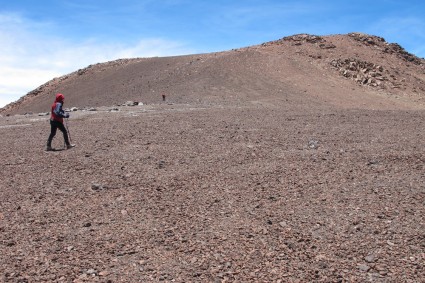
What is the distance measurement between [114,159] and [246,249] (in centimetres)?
577

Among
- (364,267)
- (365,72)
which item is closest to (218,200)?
(364,267)

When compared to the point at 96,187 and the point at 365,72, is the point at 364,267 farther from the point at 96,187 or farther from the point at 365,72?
the point at 365,72

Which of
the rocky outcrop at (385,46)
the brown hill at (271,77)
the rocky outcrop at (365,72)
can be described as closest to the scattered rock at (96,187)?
the brown hill at (271,77)

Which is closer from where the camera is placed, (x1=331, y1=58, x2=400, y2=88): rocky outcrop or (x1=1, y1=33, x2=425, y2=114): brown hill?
(x1=1, y1=33, x2=425, y2=114): brown hill

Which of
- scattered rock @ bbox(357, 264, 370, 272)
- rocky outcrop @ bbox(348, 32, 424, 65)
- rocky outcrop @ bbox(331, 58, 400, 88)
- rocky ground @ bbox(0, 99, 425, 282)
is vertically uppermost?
rocky outcrop @ bbox(348, 32, 424, 65)

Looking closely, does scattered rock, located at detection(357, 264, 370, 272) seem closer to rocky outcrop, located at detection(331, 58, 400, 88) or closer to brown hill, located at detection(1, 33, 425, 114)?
brown hill, located at detection(1, 33, 425, 114)

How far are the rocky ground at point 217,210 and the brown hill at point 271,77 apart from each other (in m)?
15.9

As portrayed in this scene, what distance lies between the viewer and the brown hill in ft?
101

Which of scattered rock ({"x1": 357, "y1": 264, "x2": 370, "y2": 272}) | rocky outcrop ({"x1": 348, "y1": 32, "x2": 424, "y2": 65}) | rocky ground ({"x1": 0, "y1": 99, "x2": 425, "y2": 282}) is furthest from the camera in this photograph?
rocky outcrop ({"x1": 348, "y1": 32, "x2": 424, "y2": 65})

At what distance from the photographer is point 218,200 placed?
739cm

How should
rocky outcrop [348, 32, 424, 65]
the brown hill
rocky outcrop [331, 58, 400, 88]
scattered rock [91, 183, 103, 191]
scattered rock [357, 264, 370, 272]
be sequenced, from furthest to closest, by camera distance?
1. rocky outcrop [348, 32, 424, 65]
2. rocky outcrop [331, 58, 400, 88]
3. the brown hill
4. scattered rock [91, 183, 103, 191]
5. scattered rock [357, 264, 370, 272]

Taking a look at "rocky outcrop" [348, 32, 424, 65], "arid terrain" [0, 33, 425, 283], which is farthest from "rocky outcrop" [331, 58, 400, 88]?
"arid terrain" [0, 33, 425, 283]

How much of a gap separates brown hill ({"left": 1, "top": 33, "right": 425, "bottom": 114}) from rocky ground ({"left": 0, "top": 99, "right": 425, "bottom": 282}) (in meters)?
15.9

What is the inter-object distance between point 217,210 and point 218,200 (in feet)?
1.50
